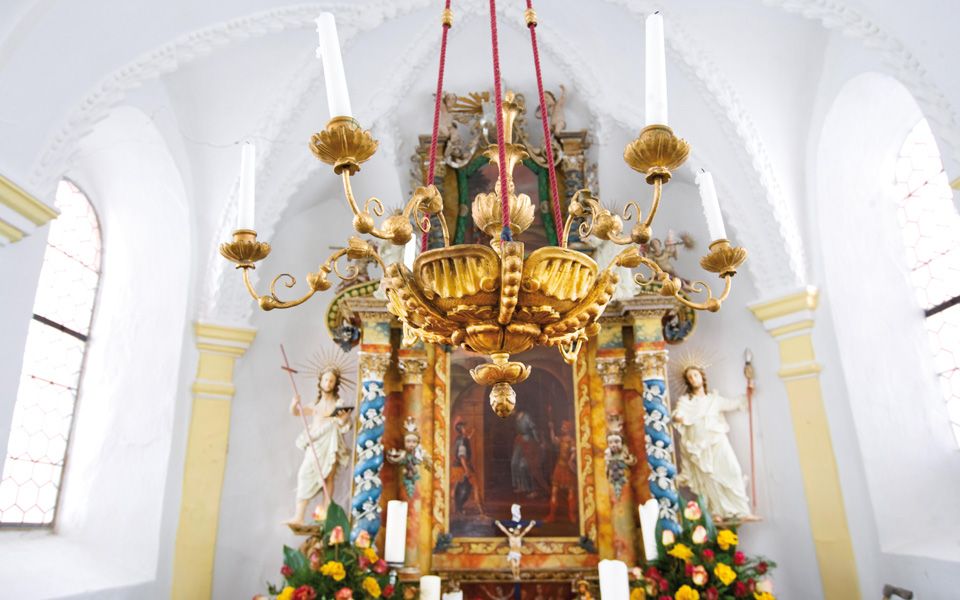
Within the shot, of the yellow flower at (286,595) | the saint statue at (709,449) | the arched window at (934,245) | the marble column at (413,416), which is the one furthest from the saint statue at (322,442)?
the arched window at (934,245)

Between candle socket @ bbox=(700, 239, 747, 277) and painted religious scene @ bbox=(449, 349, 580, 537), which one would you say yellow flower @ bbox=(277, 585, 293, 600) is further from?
candle socket @ bbox=(700, 239, 747, 277)

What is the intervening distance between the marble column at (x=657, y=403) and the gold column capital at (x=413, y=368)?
174cm

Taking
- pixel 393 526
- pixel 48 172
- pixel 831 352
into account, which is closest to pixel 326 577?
pixel 393 526

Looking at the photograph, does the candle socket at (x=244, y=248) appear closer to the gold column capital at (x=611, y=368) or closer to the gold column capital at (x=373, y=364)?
the gold column capital at (x=373, y=364)

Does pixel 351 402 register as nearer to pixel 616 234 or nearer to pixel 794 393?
pixel 794 393

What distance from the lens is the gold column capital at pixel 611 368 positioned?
18.3 ft

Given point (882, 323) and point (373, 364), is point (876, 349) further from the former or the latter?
point (373, 364)

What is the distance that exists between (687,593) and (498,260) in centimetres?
307

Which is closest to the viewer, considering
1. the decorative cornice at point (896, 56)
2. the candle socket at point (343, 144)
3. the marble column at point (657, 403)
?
the candle socket at point (343, 144)

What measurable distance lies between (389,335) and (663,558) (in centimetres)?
266

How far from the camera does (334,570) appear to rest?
414 centimetres

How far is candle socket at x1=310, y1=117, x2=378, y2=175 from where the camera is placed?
6.29 ft

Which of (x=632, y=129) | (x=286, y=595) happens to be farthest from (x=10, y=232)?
(x=632, y=129)

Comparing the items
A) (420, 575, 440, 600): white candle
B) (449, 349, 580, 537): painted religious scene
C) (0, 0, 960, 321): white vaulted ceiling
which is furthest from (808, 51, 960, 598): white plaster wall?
(420, 575, 440, 600): white candle
